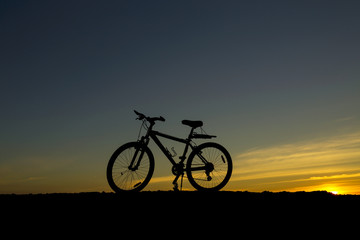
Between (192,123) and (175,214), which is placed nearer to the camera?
(175,214)

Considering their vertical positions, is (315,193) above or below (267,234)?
above

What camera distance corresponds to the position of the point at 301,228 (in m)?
7.14

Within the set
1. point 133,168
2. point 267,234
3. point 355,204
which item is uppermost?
point 133,168

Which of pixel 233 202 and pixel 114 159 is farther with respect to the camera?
pixel 114 159

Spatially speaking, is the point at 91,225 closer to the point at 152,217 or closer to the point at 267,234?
the point at 152,217

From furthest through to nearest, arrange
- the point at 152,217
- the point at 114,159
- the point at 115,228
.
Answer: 1. the point at 114,159
2. the point at 152,217
3. the point at 115,228

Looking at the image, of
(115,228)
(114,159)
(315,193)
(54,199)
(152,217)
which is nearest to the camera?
(115,228)

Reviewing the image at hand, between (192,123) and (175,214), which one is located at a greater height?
(192,123)

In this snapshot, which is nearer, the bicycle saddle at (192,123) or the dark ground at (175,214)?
the dark ground at (175,214)

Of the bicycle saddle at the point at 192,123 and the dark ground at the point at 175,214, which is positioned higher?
the bicycle saddle at the point at 192,123

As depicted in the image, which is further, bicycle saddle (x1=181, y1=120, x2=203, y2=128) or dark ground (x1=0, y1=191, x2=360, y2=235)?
bicycle saddle (x1=181, y1=120, x2=203, y2=128)

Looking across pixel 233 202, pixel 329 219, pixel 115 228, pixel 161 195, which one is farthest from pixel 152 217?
pixel 329 219

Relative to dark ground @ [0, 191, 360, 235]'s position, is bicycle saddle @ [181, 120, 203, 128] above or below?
above

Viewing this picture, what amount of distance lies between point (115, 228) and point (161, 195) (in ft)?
6.86
